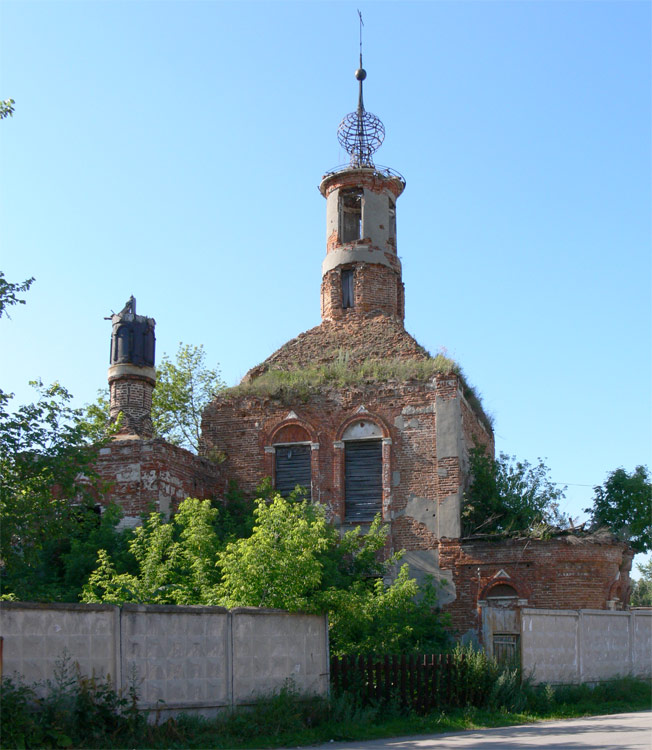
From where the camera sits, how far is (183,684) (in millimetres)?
12266

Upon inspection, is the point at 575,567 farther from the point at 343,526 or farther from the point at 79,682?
the point at 79,682

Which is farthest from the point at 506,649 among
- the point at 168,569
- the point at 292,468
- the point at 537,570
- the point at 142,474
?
the point at 142,474

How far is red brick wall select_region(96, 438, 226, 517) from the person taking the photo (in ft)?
69.7

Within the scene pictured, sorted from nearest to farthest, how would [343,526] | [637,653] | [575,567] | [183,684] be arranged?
1. [183,684]
2. [637,653]
3. [575,567]
4. [343,526]

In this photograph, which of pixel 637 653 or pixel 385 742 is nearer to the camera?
pixel 385 742

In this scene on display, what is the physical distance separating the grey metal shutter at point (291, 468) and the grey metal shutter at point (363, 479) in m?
1.02

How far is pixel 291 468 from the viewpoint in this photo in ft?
77.9

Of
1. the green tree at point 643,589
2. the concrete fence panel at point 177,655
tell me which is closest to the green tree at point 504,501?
the concrete fence panel at point 177,655

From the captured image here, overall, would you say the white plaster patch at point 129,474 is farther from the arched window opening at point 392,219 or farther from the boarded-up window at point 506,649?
the arched window opening at point 392,219

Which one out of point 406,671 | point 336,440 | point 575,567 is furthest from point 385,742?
point 336,440

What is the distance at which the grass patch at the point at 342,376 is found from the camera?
2316cm

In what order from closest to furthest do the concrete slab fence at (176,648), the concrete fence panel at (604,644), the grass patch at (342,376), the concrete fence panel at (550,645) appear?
the concrete slab fence at (176,648)
the concrete fence panel at (550,645)
the concrete fence panel at (604,644)
the grass patch at (342,376)

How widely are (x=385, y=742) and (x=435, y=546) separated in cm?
926

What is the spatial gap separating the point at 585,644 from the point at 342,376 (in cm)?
907
